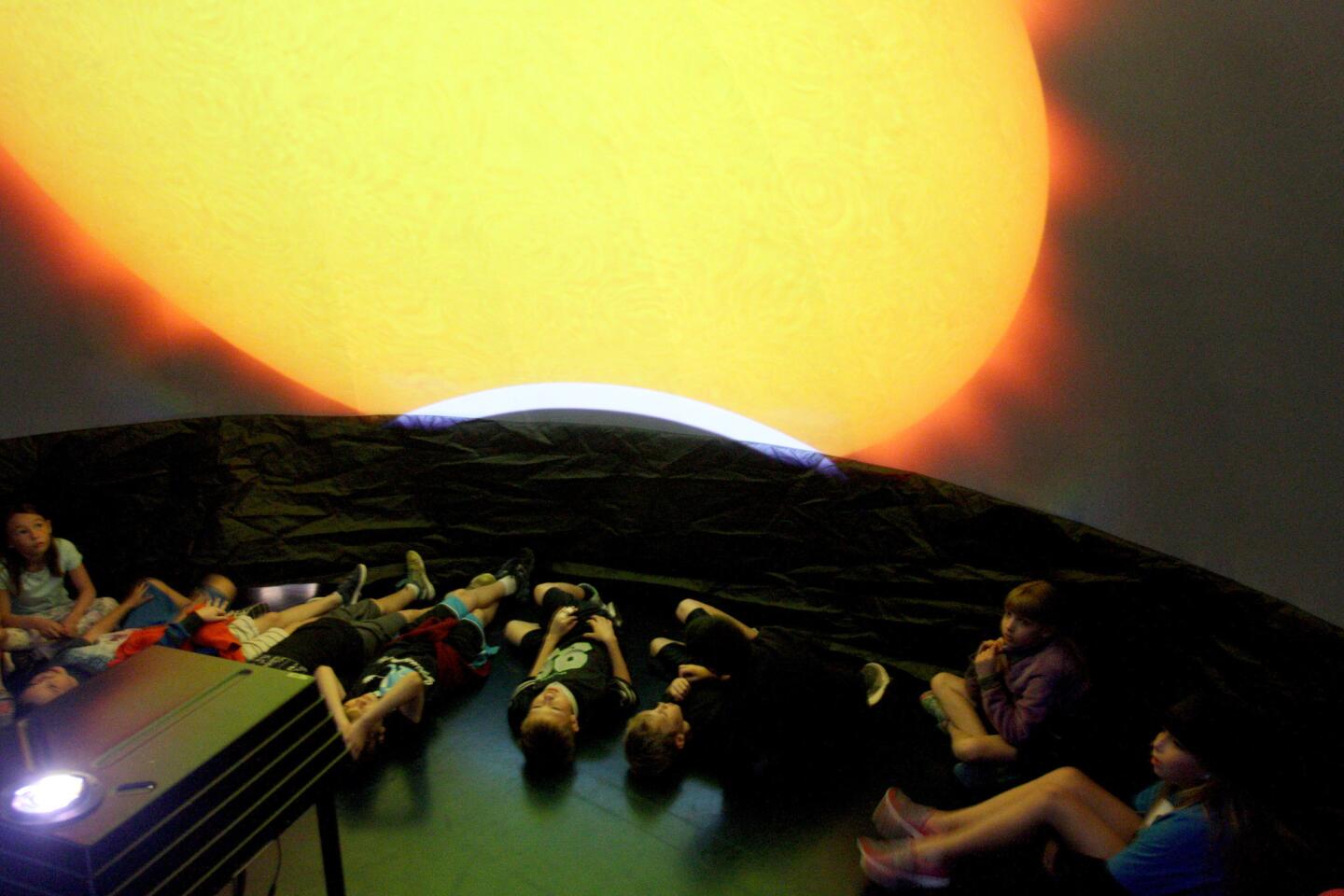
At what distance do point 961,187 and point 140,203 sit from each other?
310cm

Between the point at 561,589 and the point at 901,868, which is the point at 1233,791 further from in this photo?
the point at 561,589

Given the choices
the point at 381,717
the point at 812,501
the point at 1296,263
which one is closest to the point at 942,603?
the point at 812,501

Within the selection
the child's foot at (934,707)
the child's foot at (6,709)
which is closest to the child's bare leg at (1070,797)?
the child's foot at (934,707)

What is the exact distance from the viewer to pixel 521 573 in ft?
12.7

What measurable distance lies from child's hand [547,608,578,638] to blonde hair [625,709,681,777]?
66cm

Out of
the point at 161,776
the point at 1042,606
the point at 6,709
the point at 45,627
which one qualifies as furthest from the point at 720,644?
the point at 45,627

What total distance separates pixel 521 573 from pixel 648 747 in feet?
4.32

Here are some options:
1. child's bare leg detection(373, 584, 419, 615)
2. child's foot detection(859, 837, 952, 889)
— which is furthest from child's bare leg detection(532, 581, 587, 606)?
child's foot detection(859, 837, 952, 889)

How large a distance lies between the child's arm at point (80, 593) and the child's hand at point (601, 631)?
1921 millimetres

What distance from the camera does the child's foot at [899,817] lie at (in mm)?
2525

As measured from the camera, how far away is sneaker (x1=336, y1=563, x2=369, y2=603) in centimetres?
372

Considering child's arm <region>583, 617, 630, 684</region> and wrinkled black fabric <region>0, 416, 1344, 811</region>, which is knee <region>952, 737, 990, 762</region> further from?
child's arm <region>583, 617, 630, 684</region>

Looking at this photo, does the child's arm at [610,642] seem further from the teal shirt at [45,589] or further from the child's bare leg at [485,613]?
the teal shirt at [45,589]

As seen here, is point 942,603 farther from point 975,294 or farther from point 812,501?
point 975,294
